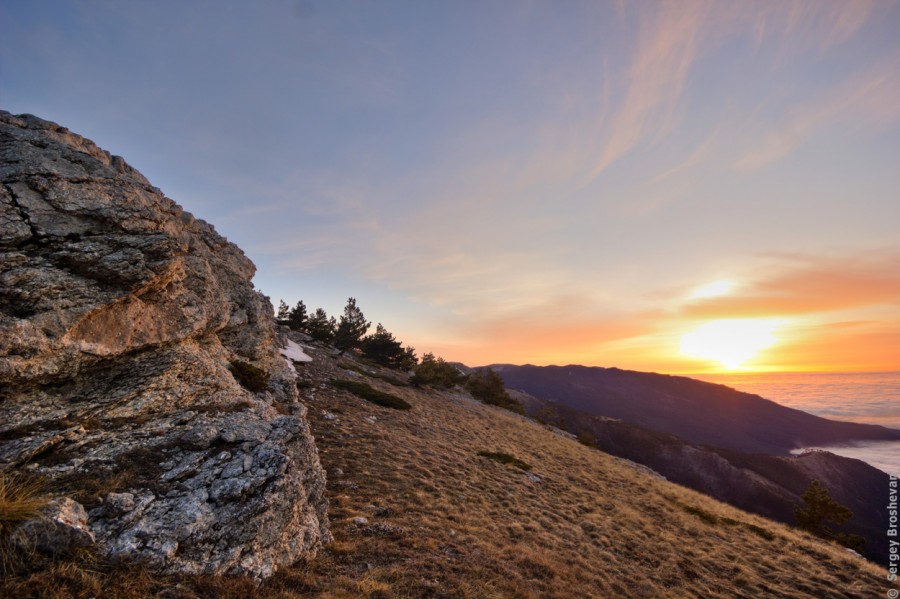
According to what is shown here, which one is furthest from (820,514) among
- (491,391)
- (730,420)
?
(730,420)

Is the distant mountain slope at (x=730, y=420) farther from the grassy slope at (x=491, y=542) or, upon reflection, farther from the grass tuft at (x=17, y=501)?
the grass tuft at (x=17, y=501)

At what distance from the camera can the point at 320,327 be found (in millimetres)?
61906

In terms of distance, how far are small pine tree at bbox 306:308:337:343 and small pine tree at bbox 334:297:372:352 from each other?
2334mm

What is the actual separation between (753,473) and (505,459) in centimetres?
10193

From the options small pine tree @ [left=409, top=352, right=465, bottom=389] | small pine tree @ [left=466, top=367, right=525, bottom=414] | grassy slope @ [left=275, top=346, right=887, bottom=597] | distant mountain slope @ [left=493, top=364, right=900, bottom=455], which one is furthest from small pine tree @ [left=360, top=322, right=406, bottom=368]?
distant mountain slope @ [left=493, top=364, right=900, bottom=455]

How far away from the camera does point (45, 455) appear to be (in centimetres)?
702

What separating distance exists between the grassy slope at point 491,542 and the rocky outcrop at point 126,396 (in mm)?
897

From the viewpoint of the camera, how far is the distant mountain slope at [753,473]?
77438 millimetres

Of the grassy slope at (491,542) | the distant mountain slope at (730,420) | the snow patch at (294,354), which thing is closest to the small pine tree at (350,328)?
the snow patch at (294,354)

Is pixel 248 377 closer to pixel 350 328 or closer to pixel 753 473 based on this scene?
pixel 350 328

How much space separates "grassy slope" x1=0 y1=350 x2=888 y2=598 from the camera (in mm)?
7398

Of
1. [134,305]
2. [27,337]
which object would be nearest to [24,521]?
[27,337]

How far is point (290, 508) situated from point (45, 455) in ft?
16.9

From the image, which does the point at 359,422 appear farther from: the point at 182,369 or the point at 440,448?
the point at 182,369
